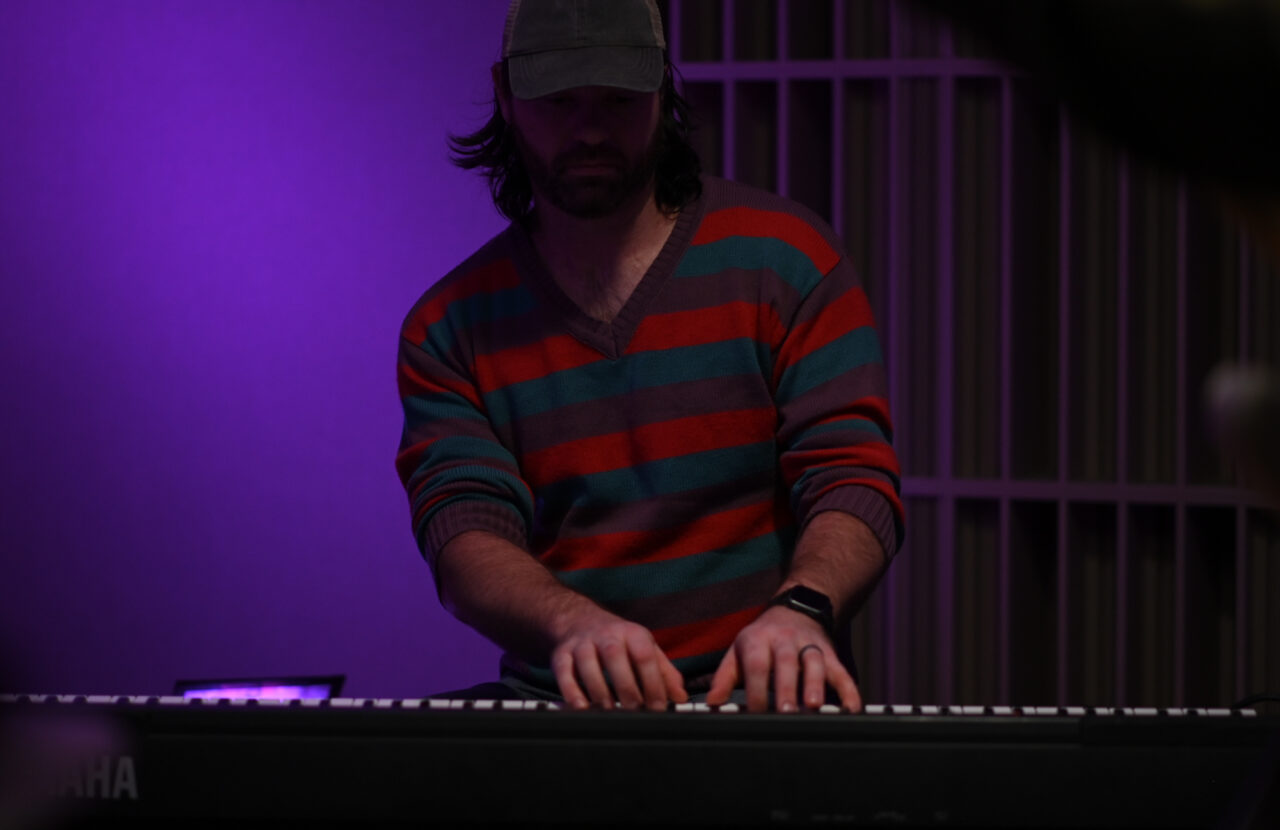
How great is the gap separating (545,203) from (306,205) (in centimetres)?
137

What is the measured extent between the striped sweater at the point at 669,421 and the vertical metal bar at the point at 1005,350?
3.33ft

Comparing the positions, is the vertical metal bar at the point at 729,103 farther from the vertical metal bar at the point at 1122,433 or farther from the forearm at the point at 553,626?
the forearm at the point at 553,626

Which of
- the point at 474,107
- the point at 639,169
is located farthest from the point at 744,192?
the point at 474,107

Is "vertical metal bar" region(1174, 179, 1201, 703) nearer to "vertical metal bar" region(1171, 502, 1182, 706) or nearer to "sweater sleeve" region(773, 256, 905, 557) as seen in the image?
"vertical metal bar" region(1171, 502, 1182, 706)

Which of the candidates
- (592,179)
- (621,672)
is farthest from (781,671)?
(592,179)

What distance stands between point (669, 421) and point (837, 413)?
0.20m

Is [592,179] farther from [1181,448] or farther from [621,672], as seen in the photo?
[1181,448]

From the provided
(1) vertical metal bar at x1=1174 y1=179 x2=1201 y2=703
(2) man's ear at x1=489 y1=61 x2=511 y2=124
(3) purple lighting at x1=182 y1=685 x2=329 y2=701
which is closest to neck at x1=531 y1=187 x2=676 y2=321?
(2) man's ear at x1=489 y1=61 x2=511 y2=124

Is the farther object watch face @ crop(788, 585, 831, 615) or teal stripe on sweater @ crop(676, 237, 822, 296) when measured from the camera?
teal stripe on sweater @ crop(676, 237, 822, 296)

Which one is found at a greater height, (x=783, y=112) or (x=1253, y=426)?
(x=783, y=112)

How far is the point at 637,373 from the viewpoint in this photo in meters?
1.61

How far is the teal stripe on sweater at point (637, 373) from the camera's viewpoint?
1602 millimetres

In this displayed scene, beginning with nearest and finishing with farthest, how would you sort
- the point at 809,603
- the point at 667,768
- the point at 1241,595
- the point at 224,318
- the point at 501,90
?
the point at 667,768, the point at 809,603, the point at 501,90, the point at 1241,595, the point at 224,318

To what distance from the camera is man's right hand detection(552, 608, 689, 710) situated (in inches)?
39.6
